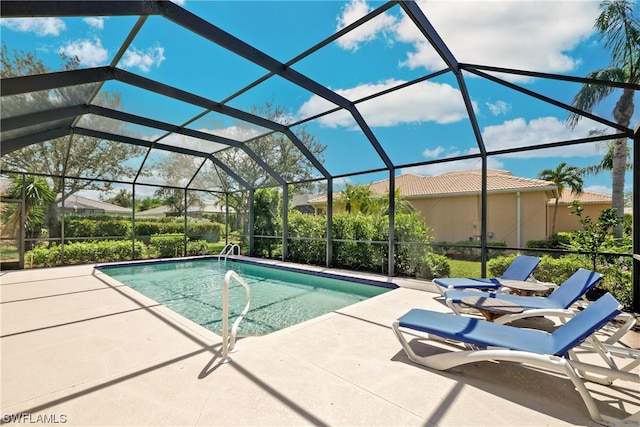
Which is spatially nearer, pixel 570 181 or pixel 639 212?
pixel 639 212

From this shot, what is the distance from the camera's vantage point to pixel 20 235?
8.77m

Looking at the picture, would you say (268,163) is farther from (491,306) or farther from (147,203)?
(491,306)

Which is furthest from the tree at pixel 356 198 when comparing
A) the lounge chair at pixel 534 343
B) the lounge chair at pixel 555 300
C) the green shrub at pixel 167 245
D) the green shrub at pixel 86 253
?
the green shrub at pixel 86 253

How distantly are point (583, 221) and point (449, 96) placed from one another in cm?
342

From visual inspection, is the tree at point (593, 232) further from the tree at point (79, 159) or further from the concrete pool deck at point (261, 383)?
the tree at point (79, 159)

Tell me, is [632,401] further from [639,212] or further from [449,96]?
[449,96]

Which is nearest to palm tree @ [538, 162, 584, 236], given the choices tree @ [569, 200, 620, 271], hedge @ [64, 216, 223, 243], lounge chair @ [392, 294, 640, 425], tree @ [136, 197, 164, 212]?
tree @ [569, 200, 620, 271]

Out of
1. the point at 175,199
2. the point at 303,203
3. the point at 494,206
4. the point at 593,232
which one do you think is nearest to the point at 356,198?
the point at 303,203

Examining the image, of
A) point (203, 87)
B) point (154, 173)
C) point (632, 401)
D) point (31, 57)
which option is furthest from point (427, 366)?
point (154, 173)

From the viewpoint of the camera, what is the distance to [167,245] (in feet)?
39.3

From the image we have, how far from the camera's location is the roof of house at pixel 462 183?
6.17 meters

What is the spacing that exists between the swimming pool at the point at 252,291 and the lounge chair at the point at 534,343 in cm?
286

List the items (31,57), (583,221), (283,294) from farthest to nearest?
(283,294), (583,221), (31,57)

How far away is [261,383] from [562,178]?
6.54 metres
